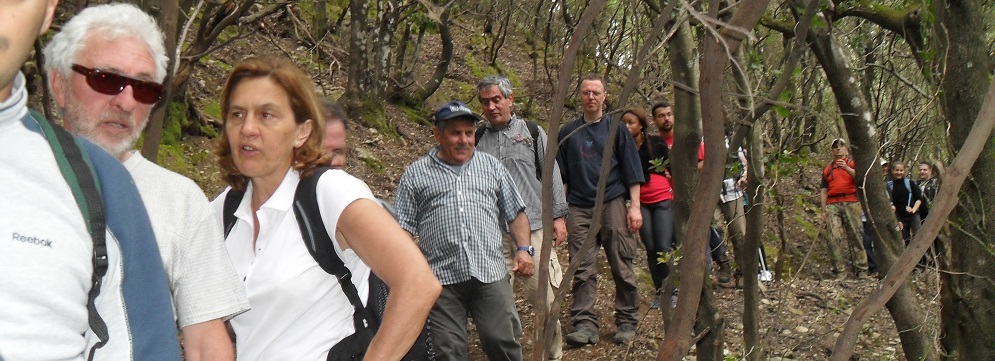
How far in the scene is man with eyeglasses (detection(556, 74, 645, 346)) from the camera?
6949 millimetres

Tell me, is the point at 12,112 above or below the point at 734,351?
above

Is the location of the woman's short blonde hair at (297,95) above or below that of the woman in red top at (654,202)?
above

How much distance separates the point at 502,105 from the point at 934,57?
2.86 metres

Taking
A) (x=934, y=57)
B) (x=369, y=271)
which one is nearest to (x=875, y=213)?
(x=934, y=57)

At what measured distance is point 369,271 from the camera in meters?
2.41

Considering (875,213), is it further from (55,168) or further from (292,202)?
(55,168)

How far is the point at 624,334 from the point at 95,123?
5.76 m

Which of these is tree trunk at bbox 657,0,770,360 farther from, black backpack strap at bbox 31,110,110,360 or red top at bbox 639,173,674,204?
red top at bbox 639,173,674,204

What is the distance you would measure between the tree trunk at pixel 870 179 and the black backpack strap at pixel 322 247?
107 inches

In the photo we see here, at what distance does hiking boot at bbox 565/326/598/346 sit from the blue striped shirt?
6.36 ft

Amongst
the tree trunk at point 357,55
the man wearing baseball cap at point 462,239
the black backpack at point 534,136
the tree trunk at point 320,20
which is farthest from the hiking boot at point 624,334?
the tree trunk at point 320,20

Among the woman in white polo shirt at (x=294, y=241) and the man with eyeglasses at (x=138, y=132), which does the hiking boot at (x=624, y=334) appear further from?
the man with eyeglasses at (x=138, y=132)

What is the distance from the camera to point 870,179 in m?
4.46

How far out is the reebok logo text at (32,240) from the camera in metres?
1.31
